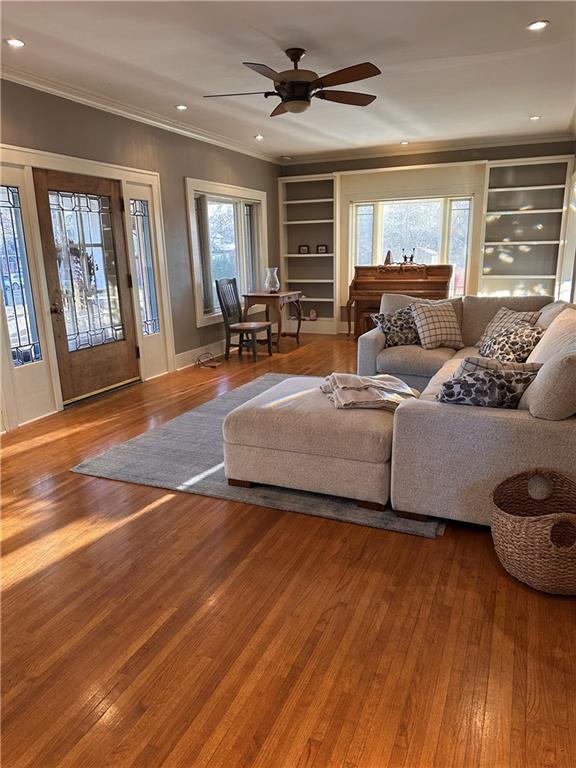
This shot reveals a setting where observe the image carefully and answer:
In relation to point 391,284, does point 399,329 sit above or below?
below

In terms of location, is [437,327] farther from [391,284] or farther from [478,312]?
[391,284]

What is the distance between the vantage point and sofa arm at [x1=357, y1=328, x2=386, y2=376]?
4414 millimetres

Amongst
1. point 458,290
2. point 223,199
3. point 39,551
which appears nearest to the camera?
point 39,551

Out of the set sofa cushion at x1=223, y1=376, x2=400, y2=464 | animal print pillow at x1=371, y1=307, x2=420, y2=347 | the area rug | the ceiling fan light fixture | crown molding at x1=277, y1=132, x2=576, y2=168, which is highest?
crown molding at x1=277, y1=132, x2=576, y2=168

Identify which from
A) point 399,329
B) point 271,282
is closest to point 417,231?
point 271,282

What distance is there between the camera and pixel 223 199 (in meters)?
6.79

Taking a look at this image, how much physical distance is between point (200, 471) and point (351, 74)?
8.52 ft

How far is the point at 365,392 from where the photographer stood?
9.46ft

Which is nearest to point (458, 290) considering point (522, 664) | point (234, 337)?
point (234, 337)

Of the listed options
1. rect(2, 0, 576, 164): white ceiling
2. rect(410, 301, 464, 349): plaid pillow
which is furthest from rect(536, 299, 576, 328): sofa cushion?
rect(2, 0, 576, 164): white ceiling

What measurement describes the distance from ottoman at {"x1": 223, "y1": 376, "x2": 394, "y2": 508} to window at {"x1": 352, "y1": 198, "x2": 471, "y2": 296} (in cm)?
535

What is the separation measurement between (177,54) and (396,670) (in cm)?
376

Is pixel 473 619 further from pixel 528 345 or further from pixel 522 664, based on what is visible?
pixel 528 345

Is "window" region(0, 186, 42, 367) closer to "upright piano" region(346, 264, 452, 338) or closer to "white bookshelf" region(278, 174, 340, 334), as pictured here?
"upright piano" region(346, 264, 452, 338)
